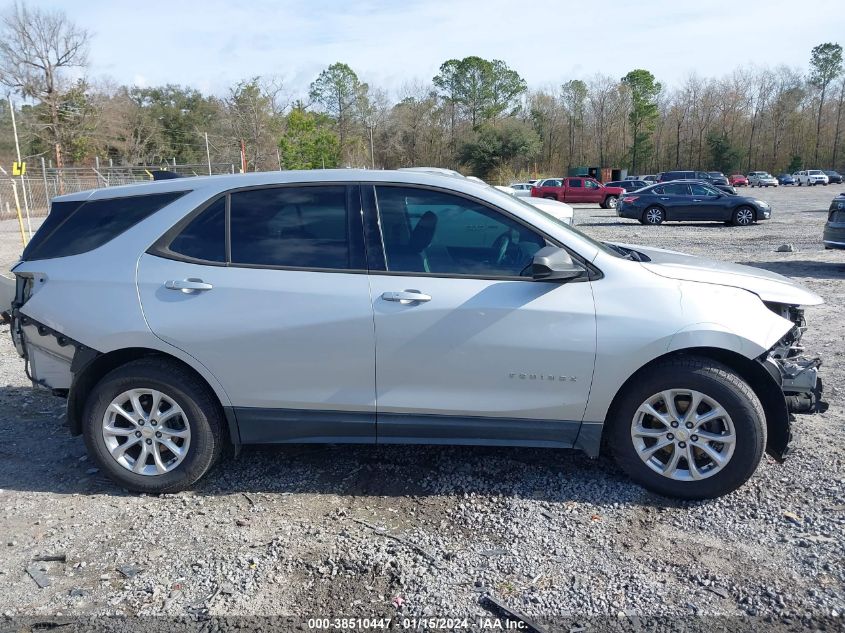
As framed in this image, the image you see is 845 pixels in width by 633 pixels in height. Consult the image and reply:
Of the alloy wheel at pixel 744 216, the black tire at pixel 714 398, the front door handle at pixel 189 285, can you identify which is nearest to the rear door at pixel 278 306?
A: the front door handle at pixel 189 285

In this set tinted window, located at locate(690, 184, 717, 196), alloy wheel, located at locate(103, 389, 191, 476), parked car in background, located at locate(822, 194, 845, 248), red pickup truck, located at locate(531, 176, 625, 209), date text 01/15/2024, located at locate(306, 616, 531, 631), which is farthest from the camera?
red pickup truck, located at locate(531, 176, 625, 209)

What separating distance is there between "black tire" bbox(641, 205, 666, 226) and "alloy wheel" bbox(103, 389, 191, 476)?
22639 mm

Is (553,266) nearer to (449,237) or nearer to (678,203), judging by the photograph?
(449,237)

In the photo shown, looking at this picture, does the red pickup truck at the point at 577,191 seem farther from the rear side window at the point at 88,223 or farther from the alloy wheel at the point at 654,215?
the rear side window at the point at 88,223

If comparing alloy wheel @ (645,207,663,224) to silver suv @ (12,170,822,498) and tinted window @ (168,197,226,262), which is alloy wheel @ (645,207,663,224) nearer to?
silver suv @ (12,170,822,498)

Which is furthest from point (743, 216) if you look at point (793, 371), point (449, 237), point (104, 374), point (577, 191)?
point (104, 374)

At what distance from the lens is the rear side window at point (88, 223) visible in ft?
13.5

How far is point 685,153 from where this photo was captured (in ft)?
271

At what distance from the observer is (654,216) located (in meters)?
24.1

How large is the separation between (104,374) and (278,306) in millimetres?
1207

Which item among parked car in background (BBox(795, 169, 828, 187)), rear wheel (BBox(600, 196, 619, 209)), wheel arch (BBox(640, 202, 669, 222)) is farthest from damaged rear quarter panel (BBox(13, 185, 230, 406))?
parked car in background (BBox(795, 169, 828, 187))

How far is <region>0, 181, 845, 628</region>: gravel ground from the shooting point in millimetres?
3035

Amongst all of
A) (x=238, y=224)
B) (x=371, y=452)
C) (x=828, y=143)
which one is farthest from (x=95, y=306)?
(x=828, y=143)

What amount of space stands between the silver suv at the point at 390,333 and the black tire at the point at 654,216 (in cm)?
2105
